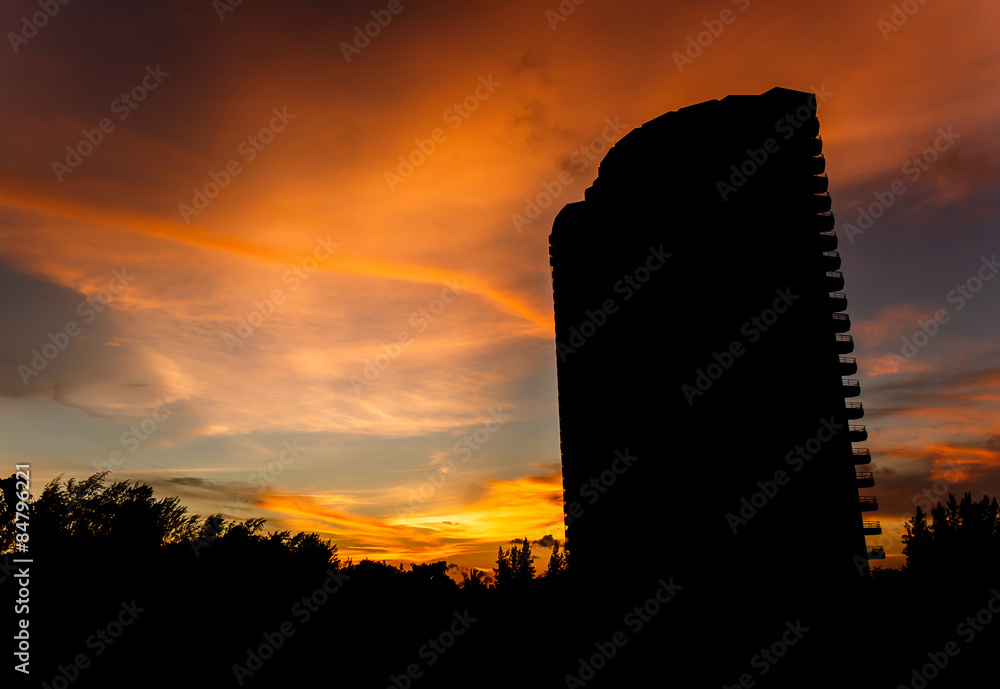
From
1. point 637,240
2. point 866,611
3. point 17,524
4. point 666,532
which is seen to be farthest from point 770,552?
point 17,524

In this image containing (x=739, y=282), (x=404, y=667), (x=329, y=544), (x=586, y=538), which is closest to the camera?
(x=404, y=667)

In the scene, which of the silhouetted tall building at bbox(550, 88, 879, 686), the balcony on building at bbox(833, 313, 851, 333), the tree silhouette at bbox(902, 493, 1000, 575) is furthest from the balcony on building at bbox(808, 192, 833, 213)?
the tree silhouette at bbox(902, 493, 1000, 575)

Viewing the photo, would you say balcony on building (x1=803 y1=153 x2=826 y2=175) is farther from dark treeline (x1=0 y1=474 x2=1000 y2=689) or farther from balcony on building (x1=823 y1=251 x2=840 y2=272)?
dark treeline (x1=0 y1=474 x2=1000 y2=689)

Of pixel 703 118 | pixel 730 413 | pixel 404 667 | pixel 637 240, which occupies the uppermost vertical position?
pixel 703 118

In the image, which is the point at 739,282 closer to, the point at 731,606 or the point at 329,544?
the point at 731,606

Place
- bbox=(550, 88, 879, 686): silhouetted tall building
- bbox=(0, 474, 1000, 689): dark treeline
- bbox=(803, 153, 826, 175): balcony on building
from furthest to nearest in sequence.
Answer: bbox=(803, 153, 826, 175): balcony on building, bbox=(550, 88, 879, 686): silhouetted tall building, bbox=(0, 474, 1000, 689): dark treeline

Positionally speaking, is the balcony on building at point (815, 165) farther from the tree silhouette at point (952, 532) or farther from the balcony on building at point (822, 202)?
the tree silhouette at point (952, 532)

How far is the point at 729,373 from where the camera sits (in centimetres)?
7100

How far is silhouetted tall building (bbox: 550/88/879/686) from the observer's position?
63938 mm

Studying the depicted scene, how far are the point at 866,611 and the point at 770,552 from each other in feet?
83.3

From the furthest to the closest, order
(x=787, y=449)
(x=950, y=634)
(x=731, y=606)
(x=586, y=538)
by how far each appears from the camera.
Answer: (x=586, y=538), (x=787, y=449), (x=731, y=606), (x=950, y=634)

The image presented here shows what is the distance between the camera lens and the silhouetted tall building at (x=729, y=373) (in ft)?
210

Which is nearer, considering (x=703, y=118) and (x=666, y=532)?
(x=666, y=532)

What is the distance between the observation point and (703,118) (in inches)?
3029
